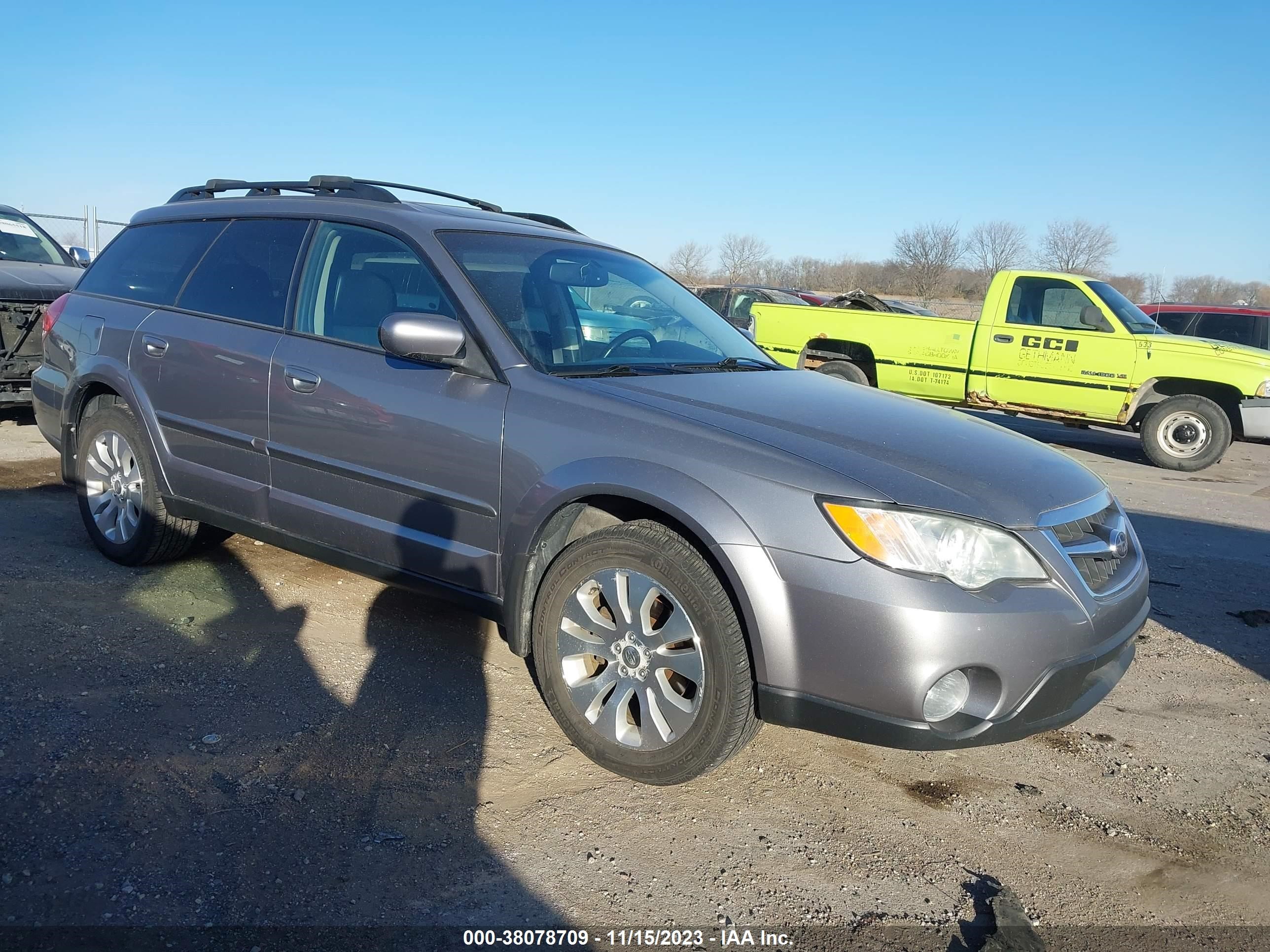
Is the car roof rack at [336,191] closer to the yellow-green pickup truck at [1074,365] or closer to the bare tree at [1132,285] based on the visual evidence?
the yellow-green pickup truck at [1074,365]

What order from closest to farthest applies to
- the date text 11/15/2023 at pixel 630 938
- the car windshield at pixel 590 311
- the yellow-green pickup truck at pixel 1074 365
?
the date text 11/15/2023 at pixel 630 938 < the car windshield at pixel 590 311 < the yellow-green pickup truck at pixel 1074 365

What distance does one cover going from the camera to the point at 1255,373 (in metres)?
9.47

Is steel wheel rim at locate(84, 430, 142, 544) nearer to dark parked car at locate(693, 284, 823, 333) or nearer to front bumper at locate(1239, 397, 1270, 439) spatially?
front bumper at locate(1239, 397, 1270, 439)

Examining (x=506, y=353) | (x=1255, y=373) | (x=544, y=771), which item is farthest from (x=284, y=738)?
(x=1255, y=373)

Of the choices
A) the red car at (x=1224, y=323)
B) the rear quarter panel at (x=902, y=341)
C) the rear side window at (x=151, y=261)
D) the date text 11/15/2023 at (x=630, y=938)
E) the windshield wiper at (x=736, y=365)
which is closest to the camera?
the date text 11/15/2023 at (x=630, y=938)

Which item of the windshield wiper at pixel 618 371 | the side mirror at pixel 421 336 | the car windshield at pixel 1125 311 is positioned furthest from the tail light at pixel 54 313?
the car windshield at pixel 1125 311

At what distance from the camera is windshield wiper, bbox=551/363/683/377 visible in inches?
131

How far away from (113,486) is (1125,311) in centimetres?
952

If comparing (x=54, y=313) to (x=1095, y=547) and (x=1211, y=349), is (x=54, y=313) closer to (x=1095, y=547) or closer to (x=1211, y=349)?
(x=1095, y=547)

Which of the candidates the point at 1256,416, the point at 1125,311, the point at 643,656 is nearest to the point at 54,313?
the point at 643,656

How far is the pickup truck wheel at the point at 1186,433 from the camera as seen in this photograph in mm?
9672

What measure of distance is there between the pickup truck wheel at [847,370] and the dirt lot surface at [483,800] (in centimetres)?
691

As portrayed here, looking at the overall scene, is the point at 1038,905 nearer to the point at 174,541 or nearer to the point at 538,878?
the point at 538,878

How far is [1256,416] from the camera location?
9.51 meters
